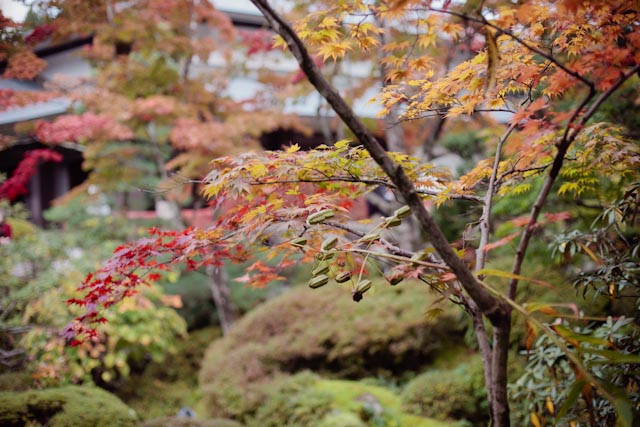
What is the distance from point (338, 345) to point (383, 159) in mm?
4495

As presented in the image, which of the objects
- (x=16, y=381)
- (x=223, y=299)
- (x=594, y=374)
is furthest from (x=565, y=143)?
(x=223, y=299)

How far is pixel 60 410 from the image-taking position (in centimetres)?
391

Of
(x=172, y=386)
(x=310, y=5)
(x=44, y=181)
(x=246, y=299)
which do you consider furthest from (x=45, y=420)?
(x=44, y=181)

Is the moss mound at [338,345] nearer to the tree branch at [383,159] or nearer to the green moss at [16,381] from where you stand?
the green moss at [16,381]

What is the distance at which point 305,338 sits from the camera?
6117 millimetres


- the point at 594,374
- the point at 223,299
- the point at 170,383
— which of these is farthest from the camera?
the point at 223,299

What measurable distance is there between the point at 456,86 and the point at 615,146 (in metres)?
0.91

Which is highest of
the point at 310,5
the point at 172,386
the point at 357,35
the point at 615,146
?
the point at 310,5

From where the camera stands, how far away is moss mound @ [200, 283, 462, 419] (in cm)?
582

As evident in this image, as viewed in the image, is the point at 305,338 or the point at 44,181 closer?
the point at 305,338

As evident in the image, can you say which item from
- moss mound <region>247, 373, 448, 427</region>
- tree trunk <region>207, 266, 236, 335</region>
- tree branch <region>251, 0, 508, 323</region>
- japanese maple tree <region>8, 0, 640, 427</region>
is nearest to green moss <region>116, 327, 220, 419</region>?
tree trunk <region>207, 266, 236, 335</region>

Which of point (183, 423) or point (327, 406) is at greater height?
point (183, 423)

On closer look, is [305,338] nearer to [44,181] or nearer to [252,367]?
[252,367]

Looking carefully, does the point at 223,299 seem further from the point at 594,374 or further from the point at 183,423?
the point at 594,374
